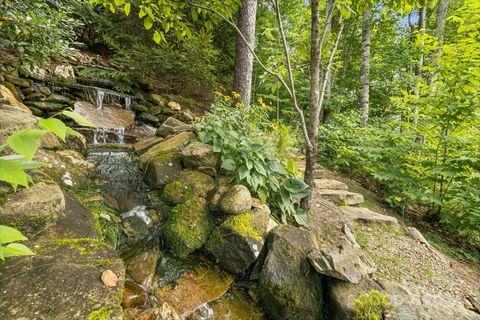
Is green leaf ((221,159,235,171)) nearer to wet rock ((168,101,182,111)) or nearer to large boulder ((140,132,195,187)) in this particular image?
large boulder ((140,132,195,187))

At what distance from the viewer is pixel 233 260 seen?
7.60 feet

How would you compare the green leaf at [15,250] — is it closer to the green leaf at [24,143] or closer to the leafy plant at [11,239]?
the leafy plant at [11,239]

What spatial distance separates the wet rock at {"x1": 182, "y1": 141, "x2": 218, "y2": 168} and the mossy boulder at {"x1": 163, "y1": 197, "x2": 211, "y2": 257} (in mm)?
561

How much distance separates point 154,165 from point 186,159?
401mm

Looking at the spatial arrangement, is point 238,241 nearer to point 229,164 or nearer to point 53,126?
point 229,164

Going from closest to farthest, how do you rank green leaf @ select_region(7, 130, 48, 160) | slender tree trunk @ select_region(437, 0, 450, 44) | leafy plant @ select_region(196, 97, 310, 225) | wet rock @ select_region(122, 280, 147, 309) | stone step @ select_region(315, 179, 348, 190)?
1. green leaf @ select_region(7, 130, 48, 160)
2. wet rock @ select_region(122, 280, 147, 309)
3. leafy plant @ select_region(196, 97, 310, 225)
4. stone step @ select_region(315, 179, 348, 190)
5. slender tree trunk @ select_region(437, 0, 450, 44)

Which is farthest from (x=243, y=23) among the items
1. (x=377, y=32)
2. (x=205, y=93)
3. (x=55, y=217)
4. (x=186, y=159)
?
(x=377, y=32)

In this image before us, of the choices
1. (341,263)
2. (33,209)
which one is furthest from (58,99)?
(341,263)

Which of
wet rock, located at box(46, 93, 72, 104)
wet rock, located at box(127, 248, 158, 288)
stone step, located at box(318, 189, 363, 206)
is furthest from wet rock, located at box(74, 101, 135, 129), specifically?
stone step, located at box(318, 189, 363, 206)

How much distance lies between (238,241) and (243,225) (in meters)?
0.16

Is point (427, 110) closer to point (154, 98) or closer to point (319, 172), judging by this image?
point (319, 172)

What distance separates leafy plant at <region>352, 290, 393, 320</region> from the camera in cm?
171

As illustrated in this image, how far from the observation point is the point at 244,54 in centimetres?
483

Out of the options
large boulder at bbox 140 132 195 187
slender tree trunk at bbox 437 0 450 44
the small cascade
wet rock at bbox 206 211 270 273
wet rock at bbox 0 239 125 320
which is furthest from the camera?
slender tree trunk at bbox 437 0 450 44
